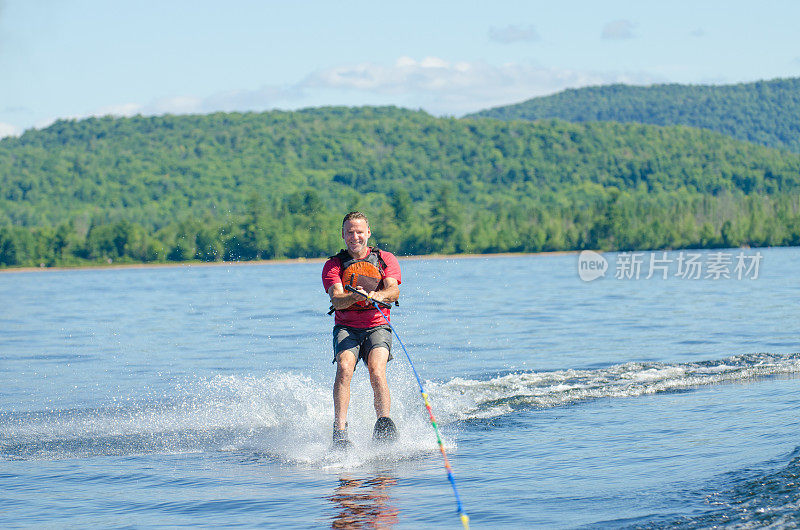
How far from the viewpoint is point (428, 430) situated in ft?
31.9

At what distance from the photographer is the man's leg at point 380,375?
28.7 feet

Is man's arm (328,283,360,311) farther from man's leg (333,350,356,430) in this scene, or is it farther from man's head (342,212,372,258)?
man's leg (333,350,356,430)

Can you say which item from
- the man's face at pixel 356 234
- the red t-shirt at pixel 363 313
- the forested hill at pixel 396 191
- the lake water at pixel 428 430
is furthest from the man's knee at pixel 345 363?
the forested hill at pixel 396 191

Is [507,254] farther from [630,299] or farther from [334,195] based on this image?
[630,299]

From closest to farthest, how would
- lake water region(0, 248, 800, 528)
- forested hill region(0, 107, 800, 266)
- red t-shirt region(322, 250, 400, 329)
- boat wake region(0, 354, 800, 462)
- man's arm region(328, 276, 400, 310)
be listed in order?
1. lake water region(0, 248, 800, 528)
2. man's arm region(328, 276, 400, 310)
3. red t-shirt region(322, 250, 400, 329)
4. boat wake region(0, 354, 800, 462)
5. forested hill region(0, 107, 800, 266)

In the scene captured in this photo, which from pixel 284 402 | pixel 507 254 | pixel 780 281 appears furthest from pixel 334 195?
pixel 284 402

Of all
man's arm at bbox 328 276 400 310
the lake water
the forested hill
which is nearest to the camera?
the lake water

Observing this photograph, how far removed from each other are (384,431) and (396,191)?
13840 cm

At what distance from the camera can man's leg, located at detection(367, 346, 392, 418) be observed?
28.7ft

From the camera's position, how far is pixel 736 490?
22.8 ft

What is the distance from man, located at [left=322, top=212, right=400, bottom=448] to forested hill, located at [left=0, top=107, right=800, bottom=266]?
103 metres

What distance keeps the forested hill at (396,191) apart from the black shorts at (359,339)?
103 m

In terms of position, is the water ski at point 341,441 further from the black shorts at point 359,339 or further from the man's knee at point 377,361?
the black shorts at point 359,339

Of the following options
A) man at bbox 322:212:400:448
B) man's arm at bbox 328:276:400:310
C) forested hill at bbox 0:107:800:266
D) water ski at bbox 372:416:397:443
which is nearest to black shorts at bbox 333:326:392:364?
man at bbox 322:212:400:448
